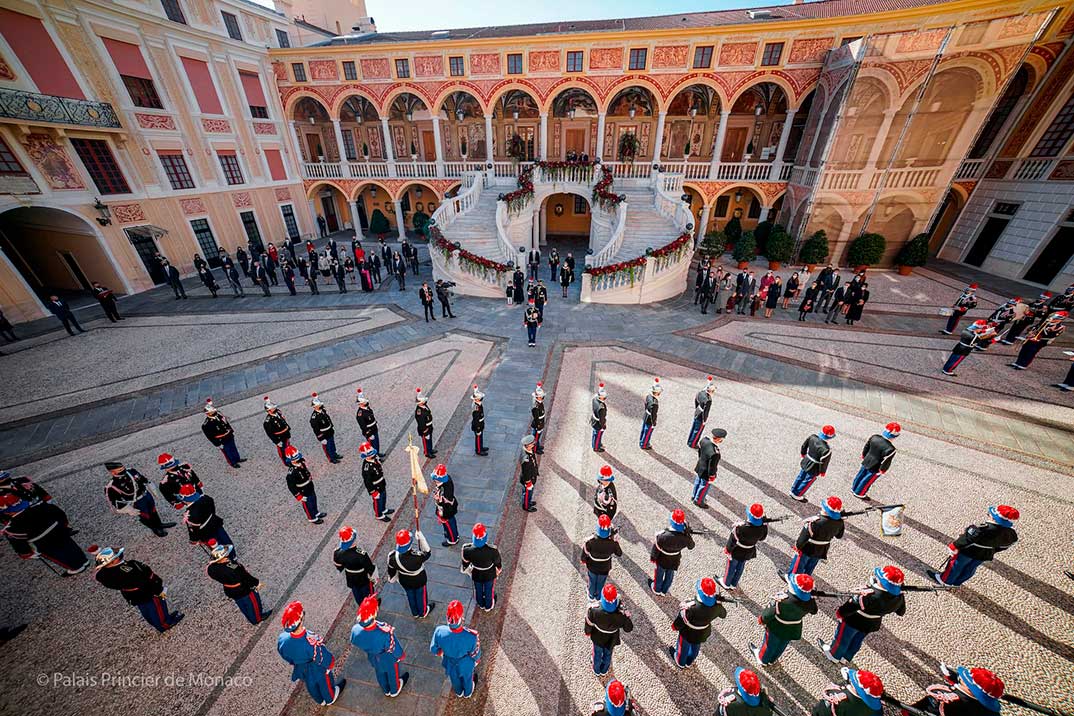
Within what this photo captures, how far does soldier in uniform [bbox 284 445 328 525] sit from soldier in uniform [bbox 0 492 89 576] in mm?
3450

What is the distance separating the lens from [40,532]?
6.22 m

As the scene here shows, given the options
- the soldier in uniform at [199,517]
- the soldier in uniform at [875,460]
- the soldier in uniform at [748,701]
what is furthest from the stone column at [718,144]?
the soldier in uniform at [199,517]

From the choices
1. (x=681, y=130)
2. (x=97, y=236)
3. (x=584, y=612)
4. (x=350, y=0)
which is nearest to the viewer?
(x=584, y=612)

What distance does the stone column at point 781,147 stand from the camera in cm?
2190

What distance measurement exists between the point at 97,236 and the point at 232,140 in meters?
8.80

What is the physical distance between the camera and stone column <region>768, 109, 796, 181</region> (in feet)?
71.8

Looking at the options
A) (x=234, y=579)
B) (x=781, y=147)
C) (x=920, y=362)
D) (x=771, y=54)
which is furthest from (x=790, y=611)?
(x=771, y=54)

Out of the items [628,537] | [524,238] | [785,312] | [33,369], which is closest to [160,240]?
[33,369]

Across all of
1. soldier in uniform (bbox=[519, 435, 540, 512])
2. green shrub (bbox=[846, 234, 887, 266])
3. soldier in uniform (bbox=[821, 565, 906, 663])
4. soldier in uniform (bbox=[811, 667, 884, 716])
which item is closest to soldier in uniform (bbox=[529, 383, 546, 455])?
soldier in uniform (bbox=[519, 435, 540, 512])

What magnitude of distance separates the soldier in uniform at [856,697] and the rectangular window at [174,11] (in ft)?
104

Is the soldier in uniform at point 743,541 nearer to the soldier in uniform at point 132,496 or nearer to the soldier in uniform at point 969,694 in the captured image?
the soldier in uniform at point 969,694

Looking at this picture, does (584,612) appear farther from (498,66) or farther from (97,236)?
(498,66)

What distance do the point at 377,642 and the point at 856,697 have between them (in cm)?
496

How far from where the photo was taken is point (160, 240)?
19531mm
